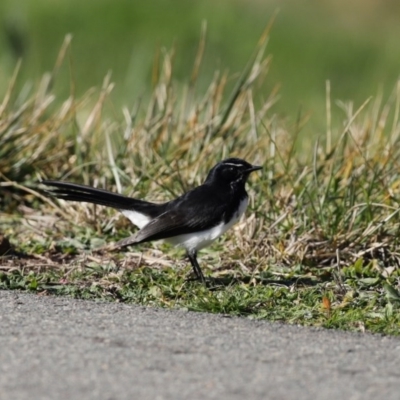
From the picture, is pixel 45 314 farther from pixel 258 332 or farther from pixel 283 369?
pixel 283 369

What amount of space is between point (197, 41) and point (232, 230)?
6878mm

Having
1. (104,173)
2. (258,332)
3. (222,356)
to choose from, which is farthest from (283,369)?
(104,173)

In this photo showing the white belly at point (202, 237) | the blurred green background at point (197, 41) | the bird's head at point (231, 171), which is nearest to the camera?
the white belly at point (202, 237)

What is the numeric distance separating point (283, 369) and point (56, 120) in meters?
5.13

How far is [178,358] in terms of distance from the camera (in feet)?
15.6

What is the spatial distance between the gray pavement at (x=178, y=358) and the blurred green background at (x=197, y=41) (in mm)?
7473

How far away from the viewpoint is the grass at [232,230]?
636 centimetres

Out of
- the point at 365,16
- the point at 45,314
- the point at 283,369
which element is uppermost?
the point at 365,16

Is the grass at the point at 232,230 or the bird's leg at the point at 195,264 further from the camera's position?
the bird's leg at the point at 195,264

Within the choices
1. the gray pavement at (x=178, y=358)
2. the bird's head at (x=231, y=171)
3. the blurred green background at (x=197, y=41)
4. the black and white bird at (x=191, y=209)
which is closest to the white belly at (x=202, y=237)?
the black and white bird at (x=191, y=209)

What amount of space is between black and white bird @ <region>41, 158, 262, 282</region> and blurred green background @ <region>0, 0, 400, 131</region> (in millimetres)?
5501

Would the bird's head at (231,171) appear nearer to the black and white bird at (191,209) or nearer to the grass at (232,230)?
the black and white bird at (191,209)

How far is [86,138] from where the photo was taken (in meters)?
9.18

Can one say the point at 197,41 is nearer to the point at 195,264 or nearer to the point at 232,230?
the point at 232,230
